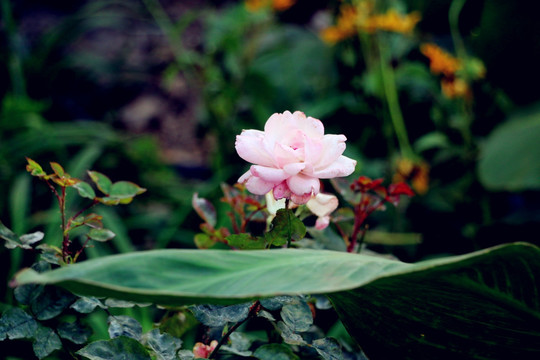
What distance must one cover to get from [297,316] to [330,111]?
1406 millimetres

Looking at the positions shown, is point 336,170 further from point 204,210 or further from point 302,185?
point 204,210

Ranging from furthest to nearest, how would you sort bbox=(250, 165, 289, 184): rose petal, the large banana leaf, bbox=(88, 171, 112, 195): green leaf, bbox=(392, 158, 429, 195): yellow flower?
bbox=(392, 158, 429, 195): yellow flower, bbox=(88, 171, 112, 195): green leaf, bbox=(250, 165, 289, 184): rose petal, the large banana leaf

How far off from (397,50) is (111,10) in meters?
1.84

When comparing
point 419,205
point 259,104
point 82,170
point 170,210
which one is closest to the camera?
point 419,205

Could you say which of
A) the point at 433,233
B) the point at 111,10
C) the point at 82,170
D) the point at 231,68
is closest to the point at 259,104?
the point at 231,68

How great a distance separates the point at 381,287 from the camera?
0.46 metres

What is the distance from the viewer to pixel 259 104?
190cm

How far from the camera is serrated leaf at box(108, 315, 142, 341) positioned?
0.50 metres

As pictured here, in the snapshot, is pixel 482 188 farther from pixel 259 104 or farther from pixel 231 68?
pixel 231 68

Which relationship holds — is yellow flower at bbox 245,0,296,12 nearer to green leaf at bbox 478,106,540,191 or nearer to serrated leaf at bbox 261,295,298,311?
green leaf at bbox 478,106,540,191

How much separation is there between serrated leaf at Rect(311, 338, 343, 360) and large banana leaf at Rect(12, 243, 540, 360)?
0.13ft

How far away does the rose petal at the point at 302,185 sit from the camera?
1.53 feet

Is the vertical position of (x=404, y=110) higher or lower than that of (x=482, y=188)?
higher

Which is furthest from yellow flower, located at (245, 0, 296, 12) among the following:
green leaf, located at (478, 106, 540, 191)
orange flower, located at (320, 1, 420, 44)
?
green leaf, located at (478, 106, 540, 191)
